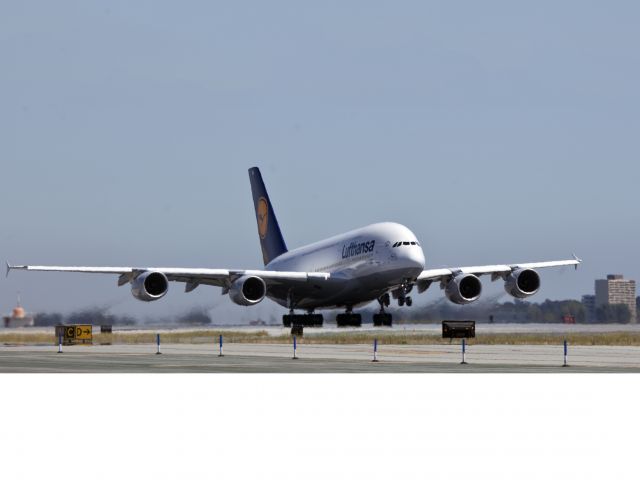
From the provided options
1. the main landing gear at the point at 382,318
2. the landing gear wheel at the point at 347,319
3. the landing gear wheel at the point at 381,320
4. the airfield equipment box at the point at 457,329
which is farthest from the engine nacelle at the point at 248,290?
the airfield equipment box at the point at 457,329

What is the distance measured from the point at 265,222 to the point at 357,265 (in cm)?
2680

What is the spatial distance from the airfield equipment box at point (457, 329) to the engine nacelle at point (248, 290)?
37.1 ft

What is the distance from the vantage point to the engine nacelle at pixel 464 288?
7031 cm

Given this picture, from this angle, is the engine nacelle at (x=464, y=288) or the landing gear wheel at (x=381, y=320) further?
the landing gear wheel at (x=381, y=320)

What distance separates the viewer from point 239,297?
67.4 metres

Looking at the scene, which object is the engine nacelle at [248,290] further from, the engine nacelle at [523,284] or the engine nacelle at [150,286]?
the engine nacelle at [523,284]

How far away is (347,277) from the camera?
69.0 m

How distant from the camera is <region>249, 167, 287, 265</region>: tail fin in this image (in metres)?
90.6

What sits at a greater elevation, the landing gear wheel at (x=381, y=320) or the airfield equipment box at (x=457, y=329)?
the landing gear wheel at (x=381, y=320)

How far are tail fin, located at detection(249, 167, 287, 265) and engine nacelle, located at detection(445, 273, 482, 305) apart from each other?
22154 mm
